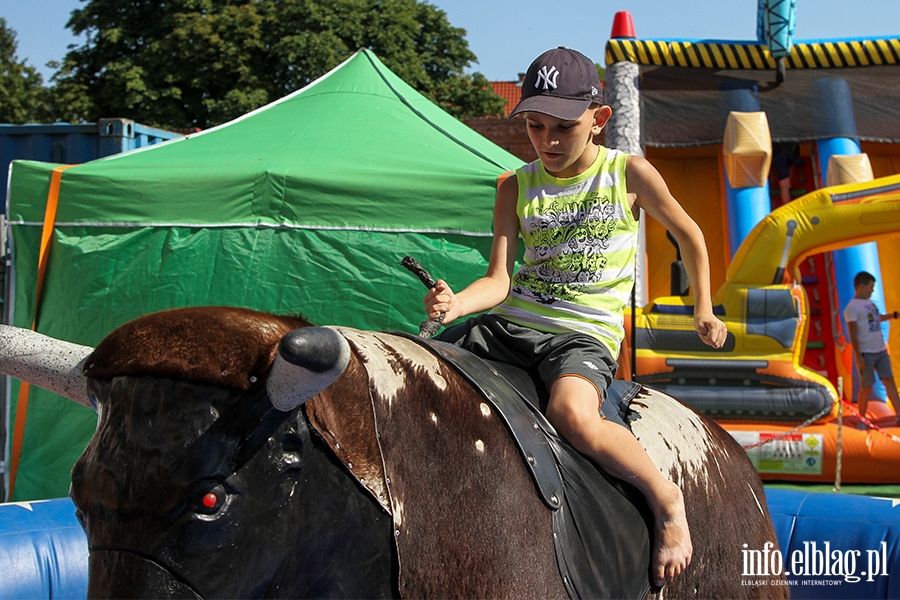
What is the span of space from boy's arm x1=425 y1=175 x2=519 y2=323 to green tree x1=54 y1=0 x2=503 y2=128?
16539 mm

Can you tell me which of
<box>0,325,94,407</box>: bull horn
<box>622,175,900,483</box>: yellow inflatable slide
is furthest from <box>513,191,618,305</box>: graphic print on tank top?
<box>622,175,900,483</box>: yellow inflatable slide

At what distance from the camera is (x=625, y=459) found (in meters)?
1.86

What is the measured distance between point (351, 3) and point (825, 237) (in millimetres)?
15327

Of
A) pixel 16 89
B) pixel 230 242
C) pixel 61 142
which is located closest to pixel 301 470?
pixel 230 242

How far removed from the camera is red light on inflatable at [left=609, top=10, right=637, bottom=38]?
923 centimetres

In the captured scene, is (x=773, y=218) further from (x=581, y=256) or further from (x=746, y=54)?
(x=581, y=256)

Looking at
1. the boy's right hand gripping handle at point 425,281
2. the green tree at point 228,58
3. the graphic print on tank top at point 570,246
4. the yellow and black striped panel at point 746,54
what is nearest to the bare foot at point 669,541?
the graphic print on tank top at point 570,246

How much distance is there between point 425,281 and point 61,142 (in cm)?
730

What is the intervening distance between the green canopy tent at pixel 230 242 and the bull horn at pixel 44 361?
13.7ft

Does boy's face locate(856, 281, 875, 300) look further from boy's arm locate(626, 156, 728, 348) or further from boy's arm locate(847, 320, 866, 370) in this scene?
boy's arm locate(626, 156, 728, 348)

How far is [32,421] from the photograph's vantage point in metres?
5.89

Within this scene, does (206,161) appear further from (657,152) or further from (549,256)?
(657,152)

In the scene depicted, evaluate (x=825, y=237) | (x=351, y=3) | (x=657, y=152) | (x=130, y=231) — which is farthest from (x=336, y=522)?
(x=351, y=3)

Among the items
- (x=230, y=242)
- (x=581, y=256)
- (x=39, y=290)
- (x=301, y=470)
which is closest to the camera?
(x=301, y=470)
